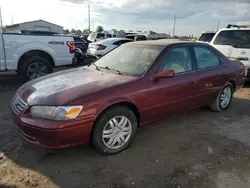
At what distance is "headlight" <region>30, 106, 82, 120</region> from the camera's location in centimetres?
275

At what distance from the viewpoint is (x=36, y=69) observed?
7.00 metres

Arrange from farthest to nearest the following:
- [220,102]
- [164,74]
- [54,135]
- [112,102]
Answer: [220,102] → [164,74] → [112,102] → [54,135]

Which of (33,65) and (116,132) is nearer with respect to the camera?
(116,132)

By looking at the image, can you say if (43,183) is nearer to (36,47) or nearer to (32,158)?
(32,158)

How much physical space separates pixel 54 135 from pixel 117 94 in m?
0.94

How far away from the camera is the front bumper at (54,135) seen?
2.73 meters

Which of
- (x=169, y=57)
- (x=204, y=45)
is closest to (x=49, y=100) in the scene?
(x=169, y=57)

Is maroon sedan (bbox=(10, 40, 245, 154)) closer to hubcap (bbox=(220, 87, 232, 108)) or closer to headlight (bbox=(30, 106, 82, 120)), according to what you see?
headlight (bbox=(30, 106, 82, 120))

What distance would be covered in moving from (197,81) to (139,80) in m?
1.34

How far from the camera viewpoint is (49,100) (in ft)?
9.37

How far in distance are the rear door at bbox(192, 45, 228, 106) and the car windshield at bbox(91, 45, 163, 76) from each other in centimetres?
98

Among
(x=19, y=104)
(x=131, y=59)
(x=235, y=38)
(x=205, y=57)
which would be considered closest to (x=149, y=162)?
(x=131, y=59)

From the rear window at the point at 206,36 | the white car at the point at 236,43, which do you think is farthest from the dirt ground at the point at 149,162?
the rear window at the point at 206,36

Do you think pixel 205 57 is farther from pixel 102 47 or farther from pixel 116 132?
pixel 102 47
